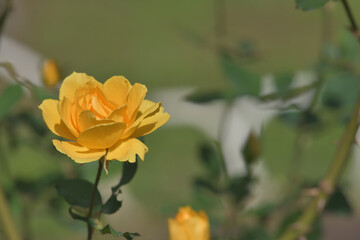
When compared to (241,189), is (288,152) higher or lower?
lower

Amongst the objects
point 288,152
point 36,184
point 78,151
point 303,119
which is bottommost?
point 288,152

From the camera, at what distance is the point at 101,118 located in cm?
34

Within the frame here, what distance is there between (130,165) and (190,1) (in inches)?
124

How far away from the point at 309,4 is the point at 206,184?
37cm

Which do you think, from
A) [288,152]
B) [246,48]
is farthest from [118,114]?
[288,152]

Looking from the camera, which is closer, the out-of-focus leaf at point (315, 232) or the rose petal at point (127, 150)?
the rose petal at point (127, 150)

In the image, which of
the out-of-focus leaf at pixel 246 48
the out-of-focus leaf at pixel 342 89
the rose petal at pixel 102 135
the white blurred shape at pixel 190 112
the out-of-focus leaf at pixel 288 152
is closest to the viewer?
the rose petal at pixel 102 135

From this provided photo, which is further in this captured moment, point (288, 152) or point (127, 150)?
point (288, 152)

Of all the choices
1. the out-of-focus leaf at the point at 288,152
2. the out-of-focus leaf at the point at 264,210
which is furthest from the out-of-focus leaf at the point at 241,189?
the out-of-focus leaf at the point at 288,152

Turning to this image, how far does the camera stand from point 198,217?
0.39m

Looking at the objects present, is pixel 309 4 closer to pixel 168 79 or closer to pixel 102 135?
pixel 102 135

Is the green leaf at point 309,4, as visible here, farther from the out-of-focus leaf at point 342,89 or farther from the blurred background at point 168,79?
the out-of-focus leaf at point 342,89

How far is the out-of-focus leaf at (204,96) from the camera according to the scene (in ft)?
1.88

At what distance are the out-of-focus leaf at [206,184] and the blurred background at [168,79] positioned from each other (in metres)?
0.02
